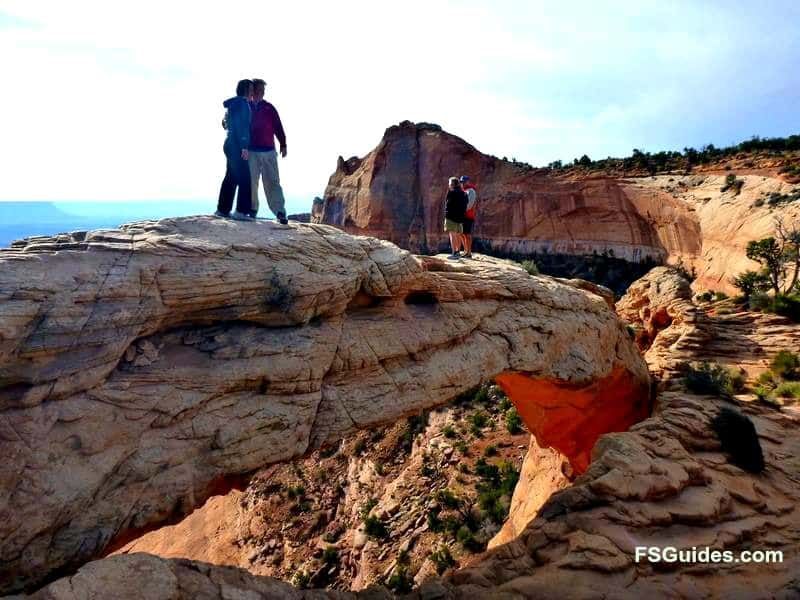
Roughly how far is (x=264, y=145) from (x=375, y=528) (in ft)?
38.9

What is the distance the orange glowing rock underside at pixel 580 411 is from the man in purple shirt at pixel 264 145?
21.7 feet

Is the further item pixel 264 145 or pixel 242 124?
pixel 264 145

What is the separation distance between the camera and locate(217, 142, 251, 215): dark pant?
8.16 m

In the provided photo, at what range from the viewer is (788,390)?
42.7 feet

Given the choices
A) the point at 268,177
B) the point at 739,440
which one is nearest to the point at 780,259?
the point at 739,440

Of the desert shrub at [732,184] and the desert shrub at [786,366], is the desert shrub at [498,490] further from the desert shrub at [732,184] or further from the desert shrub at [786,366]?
the desert shrub at [732,184]

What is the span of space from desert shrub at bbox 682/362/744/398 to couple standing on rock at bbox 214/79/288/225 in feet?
31.7

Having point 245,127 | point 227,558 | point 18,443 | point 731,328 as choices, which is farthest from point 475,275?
point 227,558

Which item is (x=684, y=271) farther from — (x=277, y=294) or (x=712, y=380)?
(x=277, y=294)

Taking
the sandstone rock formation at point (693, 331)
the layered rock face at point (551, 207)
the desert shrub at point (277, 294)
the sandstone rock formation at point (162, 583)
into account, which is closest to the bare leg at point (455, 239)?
the desert shrub at point (277, 294)

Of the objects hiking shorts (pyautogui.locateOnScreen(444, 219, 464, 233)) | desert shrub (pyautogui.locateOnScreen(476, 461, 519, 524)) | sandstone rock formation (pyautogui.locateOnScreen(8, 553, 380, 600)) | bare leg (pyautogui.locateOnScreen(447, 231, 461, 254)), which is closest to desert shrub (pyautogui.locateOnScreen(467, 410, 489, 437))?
desert shrub (pyautogui.locateOnScreen(476, 461, 519, 524))

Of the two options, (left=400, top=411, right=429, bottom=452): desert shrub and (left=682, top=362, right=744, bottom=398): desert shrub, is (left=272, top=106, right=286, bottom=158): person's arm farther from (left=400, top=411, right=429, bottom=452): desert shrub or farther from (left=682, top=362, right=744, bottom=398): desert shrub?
(left=400, top=411, right=429, bottom=452): desert shrub

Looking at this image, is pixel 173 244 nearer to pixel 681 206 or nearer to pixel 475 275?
pixel 475 275

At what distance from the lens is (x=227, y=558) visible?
1873 centimetres
